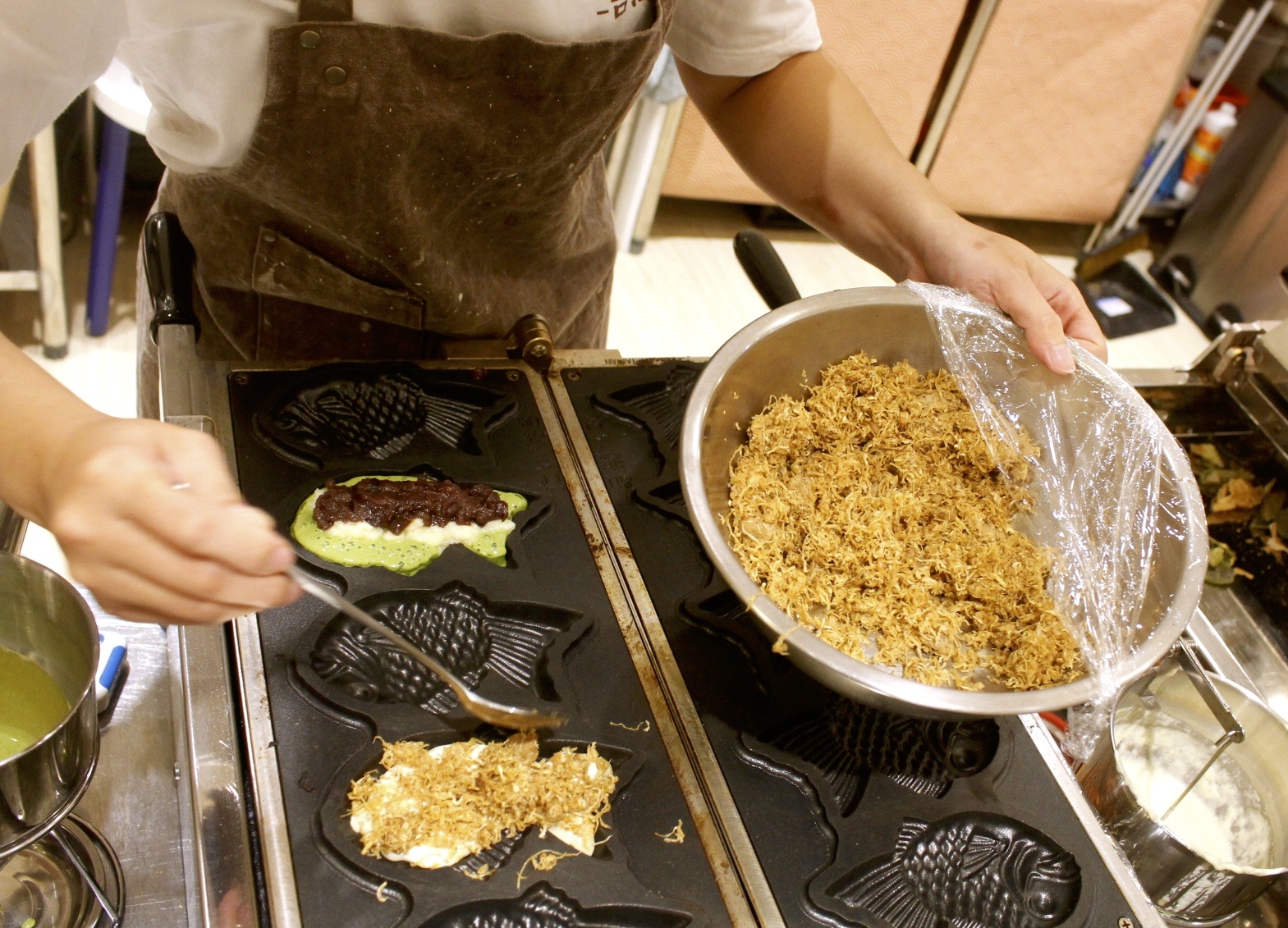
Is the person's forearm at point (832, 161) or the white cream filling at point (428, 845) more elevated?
the person's forearm at point (832, 161)

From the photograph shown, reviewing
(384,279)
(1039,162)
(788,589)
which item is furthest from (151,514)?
(1039,162)

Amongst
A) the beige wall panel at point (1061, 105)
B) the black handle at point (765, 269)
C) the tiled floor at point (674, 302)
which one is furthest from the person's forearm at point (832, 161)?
the beige wall panel at point (1061, 105)

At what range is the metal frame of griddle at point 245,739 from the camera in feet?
2.79

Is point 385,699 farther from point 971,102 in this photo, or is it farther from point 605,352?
point 971,102

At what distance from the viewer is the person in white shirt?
2.31 feet

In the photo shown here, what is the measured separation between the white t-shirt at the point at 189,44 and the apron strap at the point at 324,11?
0.01 m

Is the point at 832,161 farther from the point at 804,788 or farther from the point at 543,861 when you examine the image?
the point at 543,861

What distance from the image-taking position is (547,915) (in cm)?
86

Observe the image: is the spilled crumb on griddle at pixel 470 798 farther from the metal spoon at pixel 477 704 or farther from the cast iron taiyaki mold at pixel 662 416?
the cast iron taiyaki mold at pixel 662 416

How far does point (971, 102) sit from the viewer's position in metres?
3.37

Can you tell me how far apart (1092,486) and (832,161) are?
565mm

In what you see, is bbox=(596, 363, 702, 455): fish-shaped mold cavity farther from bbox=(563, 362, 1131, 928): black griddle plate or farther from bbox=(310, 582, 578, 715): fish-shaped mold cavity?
bbox=(310, 582, 578, 715): fish-shaped mold cavity

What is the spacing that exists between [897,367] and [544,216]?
1.65 feet

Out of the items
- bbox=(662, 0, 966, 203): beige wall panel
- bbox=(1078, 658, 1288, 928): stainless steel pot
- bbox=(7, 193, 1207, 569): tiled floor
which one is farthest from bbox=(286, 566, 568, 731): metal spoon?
bbox=(662, 0, 966, 203): beige wall panel
